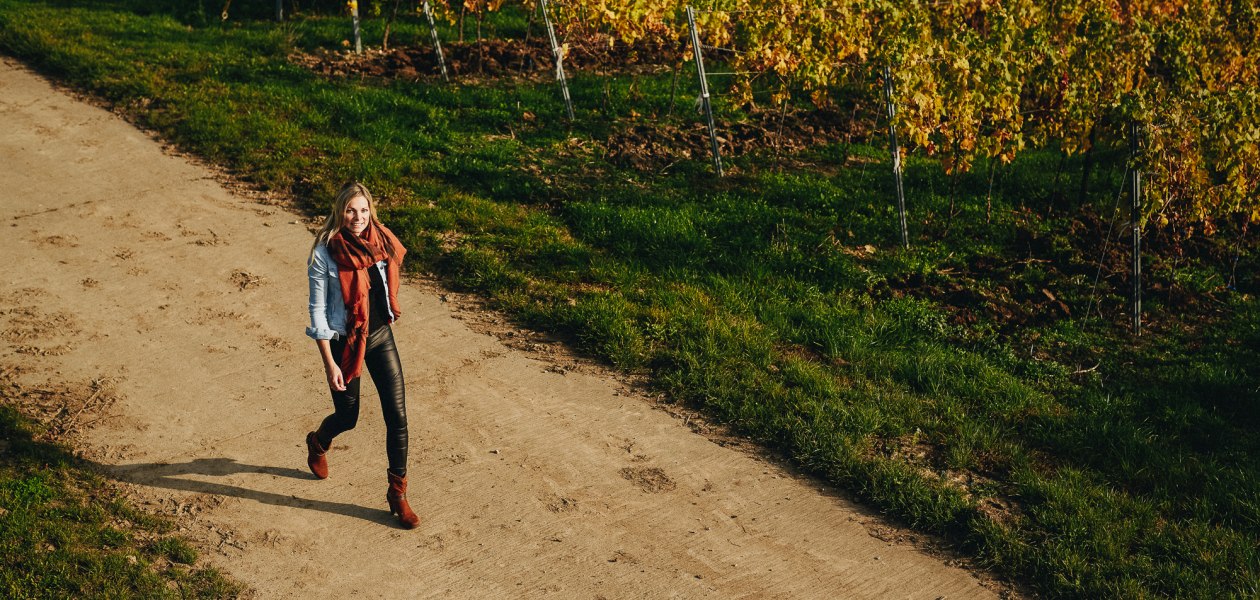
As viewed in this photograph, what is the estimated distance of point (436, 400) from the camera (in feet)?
20.7

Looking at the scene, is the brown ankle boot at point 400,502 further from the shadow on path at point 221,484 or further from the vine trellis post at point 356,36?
the vine trellis post at point 356,36

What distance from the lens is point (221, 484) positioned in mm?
5434

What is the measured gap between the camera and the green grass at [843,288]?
18.3 feet

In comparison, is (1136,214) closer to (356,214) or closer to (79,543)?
(356,214)

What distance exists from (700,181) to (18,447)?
234 inches

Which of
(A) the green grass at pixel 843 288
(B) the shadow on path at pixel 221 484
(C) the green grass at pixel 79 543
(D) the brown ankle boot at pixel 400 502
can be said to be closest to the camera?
(C) the green grass at pixel 79 543

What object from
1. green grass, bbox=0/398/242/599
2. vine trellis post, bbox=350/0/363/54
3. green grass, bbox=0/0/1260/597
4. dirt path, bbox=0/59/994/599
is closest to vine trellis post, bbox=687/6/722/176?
green grass, bbox=0/0/1260/597

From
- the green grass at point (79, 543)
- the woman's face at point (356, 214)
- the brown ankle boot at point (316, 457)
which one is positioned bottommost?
the green grass at point (79, 543)

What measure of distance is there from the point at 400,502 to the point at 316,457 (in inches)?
25.1

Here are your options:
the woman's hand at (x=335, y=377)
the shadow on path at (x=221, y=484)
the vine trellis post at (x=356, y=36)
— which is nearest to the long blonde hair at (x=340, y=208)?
the woman's hand at (x=335, y=377)

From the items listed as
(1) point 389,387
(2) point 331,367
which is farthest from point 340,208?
(1) point 389,387

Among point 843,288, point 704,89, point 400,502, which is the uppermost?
point 704,89

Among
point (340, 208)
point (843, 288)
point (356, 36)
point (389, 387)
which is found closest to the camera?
point (340, 208)

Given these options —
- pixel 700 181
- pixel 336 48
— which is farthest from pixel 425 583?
Answer: pixel 336 48
